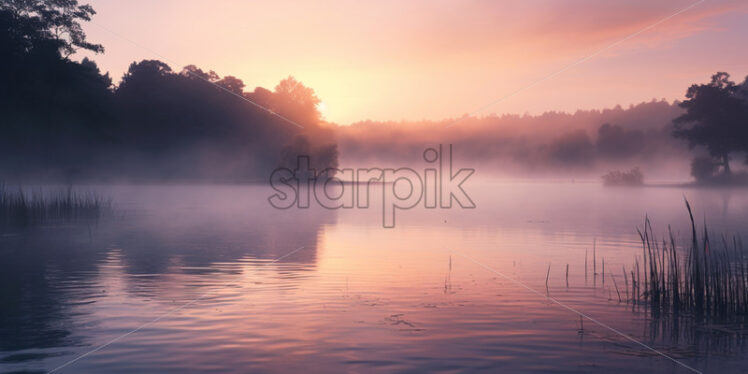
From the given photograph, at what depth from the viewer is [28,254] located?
25.4 meters

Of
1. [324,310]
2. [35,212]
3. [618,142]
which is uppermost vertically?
[618,142]

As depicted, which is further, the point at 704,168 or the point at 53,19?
the point at 704,168

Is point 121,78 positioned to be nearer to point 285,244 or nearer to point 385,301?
point 285,244

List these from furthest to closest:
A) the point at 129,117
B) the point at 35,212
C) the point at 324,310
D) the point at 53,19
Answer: the point at 129,117 < the point at 53,19 < the point at 35,212 < the point at 324,310

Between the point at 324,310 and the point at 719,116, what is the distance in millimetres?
113439

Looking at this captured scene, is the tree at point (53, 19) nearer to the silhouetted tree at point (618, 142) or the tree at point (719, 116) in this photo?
the tree at point (719, 116)

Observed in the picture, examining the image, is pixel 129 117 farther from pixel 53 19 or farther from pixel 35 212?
pixel 35 212

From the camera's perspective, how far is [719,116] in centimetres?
10900

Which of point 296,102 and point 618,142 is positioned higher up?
point 296,102

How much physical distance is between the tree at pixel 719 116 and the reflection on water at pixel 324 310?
302ft

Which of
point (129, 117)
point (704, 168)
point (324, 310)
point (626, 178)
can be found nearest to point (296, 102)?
point (129, 117)

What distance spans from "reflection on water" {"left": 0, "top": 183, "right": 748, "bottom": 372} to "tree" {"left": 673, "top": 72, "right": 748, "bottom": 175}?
92090 millimetres

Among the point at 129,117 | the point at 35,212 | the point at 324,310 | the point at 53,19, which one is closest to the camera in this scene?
the point at 324,310

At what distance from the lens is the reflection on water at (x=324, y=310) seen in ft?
37.4
